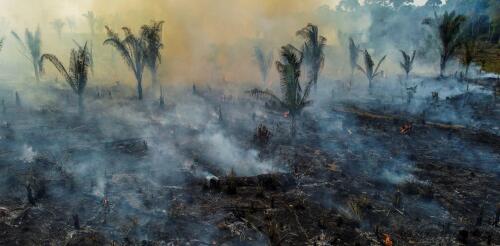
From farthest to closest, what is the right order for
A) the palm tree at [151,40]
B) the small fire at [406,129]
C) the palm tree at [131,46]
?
the palm tree at [151,40] < the palm tree at [131,46] < the small fire at [406,129]

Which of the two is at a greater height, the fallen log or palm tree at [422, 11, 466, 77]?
palm tree at [422, 11, 466, 77]

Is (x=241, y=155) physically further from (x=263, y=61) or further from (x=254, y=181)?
(x=263, y=61)

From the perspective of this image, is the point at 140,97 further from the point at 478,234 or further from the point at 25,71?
the point at 478,234

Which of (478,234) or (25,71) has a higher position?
(25,71)

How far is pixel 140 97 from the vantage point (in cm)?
3347

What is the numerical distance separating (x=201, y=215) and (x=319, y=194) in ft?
17.1

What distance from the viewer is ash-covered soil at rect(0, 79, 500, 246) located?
15062 mm

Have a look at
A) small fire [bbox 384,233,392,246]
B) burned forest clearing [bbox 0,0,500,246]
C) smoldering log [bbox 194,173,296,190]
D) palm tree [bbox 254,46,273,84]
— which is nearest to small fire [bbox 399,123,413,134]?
burned forest clearing [bbox 0,0,500,246]

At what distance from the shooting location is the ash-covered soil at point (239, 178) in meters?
15.1

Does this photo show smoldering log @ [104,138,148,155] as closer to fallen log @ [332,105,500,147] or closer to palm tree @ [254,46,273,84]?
fallen log @ [332,105,500,147]

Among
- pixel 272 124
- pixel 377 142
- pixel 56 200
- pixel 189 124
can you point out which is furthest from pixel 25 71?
pixel 377 142

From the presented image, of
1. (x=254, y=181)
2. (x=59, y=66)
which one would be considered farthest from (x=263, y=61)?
(x=254, y=181)

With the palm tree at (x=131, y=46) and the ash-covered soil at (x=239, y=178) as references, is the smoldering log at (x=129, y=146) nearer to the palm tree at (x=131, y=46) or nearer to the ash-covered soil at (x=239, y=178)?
the ash-covered soil at (x=239, y=178)

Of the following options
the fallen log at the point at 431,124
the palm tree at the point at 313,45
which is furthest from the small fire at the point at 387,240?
the palm tree at the point at 313,45
